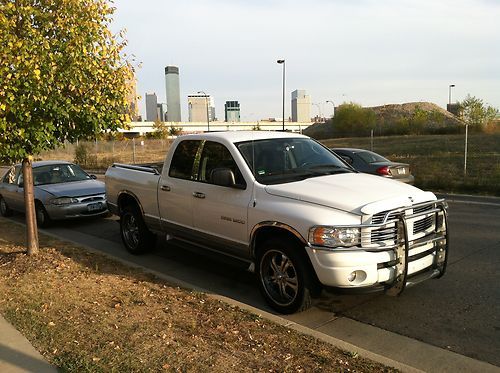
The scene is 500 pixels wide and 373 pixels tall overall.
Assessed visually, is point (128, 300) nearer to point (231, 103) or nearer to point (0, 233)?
point (0, 233)

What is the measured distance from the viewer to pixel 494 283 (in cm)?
555

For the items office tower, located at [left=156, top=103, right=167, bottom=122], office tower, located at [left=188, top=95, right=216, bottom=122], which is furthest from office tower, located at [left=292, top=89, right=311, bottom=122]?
office tower, located at [left=156, top=103, right=167, bottom=122]

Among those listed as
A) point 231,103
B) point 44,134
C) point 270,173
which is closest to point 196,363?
point 270,173

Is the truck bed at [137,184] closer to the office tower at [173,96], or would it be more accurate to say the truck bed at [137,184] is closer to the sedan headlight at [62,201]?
the sedan headlight at [62,201]

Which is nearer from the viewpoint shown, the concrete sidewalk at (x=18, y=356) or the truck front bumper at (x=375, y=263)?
the concrete sidewalk at (x=18, y=356)

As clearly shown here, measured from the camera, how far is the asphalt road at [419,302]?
4266mm

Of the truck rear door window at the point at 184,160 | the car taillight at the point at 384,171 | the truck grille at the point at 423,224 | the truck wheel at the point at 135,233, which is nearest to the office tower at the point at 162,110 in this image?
the car taillight at the point at 384,171

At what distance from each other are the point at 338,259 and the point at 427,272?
117 cm

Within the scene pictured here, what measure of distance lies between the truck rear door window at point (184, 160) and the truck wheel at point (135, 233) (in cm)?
133

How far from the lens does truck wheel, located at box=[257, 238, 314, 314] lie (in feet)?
15.0

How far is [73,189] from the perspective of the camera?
1057cm

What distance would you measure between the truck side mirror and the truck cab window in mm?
186

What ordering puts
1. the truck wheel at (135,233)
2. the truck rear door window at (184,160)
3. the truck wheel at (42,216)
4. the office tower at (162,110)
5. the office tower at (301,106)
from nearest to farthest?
1. the truck rear door window at (184,160)
2. the truck wheel at (135,233)
3. the truck wheel at (42,216)
4. the office tower at (162,110)
5. the office tower at (301,106)

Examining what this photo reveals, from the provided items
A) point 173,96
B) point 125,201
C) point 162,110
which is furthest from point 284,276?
point 162,110
